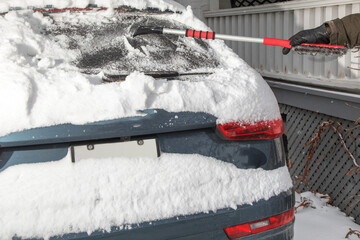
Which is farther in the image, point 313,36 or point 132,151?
point 313,36

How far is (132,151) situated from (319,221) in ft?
8.12

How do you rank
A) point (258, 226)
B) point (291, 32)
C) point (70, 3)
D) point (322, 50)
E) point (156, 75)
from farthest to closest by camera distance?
point (291, 32) → point (322, 50) → point (70, 3) → point (156, 75) → point (258, 226)

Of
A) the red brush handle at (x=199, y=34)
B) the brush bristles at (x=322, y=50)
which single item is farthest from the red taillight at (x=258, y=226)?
the brush bristles at (x=322, y=50)

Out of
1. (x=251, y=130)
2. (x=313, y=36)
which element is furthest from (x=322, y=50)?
(x=251, y=130)

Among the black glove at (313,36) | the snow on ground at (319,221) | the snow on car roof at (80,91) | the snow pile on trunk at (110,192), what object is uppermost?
the black glove at (313,36)

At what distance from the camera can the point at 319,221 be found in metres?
3.65

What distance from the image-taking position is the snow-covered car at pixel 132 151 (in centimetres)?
172

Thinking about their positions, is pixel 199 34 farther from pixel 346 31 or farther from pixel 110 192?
pixel 110 192

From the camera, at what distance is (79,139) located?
178 cm

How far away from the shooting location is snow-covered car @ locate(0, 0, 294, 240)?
1723 mm

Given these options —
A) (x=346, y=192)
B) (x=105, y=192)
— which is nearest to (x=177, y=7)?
(x=105, y=192)

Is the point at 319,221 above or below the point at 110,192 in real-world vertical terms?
below

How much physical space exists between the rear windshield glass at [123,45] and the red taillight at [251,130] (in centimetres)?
53

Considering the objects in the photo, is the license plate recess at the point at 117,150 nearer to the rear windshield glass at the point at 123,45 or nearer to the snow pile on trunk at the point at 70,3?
the rear windshield glass at the point at 123,45
